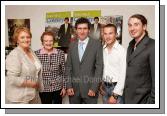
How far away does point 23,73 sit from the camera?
2.65 m

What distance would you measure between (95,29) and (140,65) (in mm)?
578

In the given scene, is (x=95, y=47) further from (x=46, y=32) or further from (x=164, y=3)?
(x=164, y=3)

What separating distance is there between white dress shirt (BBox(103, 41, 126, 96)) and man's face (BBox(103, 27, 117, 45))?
51 mm

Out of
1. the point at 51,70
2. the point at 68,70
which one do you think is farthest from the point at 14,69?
the point at 68,70

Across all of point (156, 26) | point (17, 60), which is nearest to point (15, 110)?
point (17, 60)

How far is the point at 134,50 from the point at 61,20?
2.61 feet

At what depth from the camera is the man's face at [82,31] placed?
9.02ft

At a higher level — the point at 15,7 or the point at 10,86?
the point at 15,7

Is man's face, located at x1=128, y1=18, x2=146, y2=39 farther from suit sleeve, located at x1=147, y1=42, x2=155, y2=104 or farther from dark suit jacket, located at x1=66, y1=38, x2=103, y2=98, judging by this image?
dark suit jacket, located at x1=66, y1=38, x2=103, y2=98

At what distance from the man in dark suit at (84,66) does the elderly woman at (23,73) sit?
1.07ft

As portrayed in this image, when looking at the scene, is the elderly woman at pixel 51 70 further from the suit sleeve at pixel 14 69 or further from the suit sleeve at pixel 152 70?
the suit sleeve at pixel 152 70

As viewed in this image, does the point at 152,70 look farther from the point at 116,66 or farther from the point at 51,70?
the point at 51,70

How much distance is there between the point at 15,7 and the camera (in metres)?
2.74

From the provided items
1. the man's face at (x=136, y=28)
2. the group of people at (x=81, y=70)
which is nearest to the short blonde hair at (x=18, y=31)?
the group of people at (x=81, y=70)
